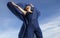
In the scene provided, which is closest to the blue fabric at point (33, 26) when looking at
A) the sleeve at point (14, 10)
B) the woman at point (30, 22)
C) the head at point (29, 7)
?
the woman at point (30, 22)

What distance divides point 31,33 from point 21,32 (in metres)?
0.51

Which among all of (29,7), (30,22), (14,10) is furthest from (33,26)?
(14,10)

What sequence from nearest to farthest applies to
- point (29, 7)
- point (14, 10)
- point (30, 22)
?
point (14, 10), point (30, 22), point (29, 7)

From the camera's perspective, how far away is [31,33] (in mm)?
10078

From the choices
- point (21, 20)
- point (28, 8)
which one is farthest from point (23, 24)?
point (28, 8)

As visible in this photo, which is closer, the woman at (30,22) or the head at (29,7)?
the woman at (30,22)

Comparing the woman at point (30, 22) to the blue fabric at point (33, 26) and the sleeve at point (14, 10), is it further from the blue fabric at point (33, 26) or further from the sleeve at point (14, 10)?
the sleeve at point (14, 10)

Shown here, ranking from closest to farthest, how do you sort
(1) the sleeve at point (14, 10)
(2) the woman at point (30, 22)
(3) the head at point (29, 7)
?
1. (1) the sleeve at point (14, 10)
2. (2) the woman at point (30, 22)
3. (3) the head at point (29, 7)

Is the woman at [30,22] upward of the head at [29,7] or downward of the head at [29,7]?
downward

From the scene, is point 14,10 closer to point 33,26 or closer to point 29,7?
point 29,7

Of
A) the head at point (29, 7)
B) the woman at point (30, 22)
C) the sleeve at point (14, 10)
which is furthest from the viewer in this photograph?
the head at point (29, 7)

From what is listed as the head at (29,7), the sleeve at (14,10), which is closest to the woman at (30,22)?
the head at (29,7)

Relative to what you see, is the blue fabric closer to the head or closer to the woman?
the woman

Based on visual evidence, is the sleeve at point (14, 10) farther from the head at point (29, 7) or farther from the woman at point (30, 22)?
the head at point (29, 7)
